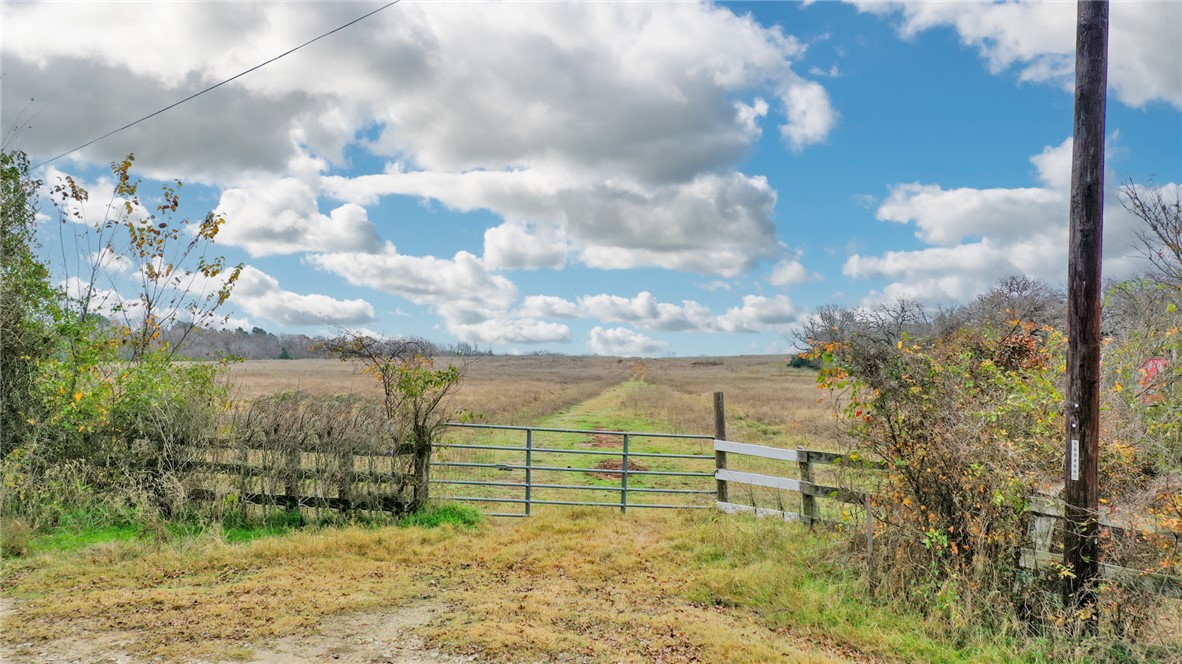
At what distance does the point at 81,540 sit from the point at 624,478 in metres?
7.79

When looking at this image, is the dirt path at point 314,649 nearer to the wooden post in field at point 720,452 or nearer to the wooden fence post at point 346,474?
the wooden fence post at point 346,474

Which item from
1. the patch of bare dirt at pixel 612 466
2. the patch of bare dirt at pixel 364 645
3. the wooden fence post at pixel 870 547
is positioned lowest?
the patch of bare dirt at pixel 612 466

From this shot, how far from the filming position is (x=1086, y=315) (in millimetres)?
6367

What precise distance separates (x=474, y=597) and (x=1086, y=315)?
21.8 feet

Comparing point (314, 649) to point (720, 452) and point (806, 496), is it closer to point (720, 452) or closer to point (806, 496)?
point (806, 496)

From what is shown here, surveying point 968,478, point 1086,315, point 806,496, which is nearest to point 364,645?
point 968,478

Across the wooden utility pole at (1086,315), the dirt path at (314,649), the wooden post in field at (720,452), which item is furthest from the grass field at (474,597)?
the wooden utility pole at (1086,315)

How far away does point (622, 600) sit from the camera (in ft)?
24.3

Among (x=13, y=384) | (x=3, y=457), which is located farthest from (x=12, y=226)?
(x=3, y=457)

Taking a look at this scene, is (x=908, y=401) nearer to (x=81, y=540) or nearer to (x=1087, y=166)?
(x=1087, y=166)

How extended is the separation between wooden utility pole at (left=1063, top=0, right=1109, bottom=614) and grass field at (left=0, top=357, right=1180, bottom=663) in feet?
2.85

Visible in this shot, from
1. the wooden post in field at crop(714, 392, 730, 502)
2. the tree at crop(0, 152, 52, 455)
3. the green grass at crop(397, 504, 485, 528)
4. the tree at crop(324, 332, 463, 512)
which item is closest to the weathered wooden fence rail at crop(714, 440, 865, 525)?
the wooden post in field at crop(714, 392, 730, 502)

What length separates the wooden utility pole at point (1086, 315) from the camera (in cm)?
632

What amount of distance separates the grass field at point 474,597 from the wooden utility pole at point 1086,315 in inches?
34.2
